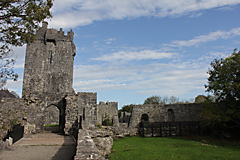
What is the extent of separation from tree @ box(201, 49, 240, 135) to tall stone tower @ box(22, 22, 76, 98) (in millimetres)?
22641

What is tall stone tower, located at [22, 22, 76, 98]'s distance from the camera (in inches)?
1254

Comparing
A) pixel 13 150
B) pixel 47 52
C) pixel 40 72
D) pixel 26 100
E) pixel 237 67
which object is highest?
pixel 47 52

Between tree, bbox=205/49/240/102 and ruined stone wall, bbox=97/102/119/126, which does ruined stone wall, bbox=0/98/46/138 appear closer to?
ruined stone wall, bbox=97/102/119/126

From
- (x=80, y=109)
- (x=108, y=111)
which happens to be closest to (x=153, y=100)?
(x=108, y=111)

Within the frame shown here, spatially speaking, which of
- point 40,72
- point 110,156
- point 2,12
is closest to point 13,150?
point 110,156

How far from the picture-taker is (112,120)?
25.2 m

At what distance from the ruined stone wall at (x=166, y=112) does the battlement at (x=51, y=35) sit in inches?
716

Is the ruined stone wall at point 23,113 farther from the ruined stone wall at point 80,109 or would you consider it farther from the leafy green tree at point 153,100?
the leafy green tree at point 153,100

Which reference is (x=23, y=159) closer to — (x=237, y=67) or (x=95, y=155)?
(x=95, y=155)

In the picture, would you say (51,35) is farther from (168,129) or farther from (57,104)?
(168,129)

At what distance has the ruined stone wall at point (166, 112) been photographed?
22.9 metres

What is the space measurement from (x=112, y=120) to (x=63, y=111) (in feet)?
32.7

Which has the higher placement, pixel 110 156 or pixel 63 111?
pixel 63 111

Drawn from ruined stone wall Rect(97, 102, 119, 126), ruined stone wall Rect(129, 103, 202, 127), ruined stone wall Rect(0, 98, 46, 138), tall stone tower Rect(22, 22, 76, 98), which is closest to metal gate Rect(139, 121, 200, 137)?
ruined stone wall Rect(129, 103, 202, 127)
